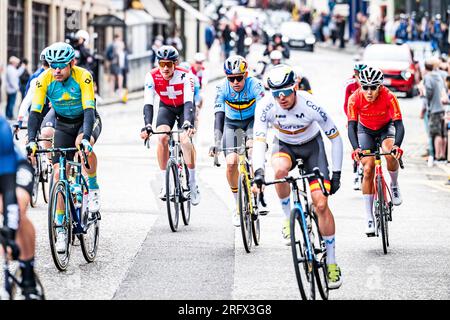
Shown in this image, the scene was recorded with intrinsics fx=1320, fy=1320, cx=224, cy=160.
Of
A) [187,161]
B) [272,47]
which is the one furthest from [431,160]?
[272,47]

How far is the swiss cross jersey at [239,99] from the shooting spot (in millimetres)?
13805

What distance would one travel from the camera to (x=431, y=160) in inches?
936

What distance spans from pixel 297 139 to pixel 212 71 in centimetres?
4601

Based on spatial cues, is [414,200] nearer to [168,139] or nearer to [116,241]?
[168,139]

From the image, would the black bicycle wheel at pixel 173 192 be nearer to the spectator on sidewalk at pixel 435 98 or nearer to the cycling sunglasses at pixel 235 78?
the cycling sunglasses at pixel 235 78

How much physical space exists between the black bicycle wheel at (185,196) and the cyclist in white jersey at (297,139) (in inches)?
115

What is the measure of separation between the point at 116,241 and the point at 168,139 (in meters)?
1.80

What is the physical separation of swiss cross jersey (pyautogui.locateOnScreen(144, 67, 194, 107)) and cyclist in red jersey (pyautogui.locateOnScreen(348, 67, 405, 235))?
6.54 feet

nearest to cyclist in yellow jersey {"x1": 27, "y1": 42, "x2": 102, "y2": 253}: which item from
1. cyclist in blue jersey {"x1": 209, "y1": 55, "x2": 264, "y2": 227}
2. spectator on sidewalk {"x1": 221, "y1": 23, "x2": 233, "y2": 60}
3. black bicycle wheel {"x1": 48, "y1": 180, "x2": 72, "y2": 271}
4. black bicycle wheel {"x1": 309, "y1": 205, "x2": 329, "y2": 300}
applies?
black bicycle wheel {"x1": 48, "y1": 180, "x2": 72, "y2": 271}

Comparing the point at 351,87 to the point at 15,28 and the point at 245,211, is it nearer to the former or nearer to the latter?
the point at 245,211

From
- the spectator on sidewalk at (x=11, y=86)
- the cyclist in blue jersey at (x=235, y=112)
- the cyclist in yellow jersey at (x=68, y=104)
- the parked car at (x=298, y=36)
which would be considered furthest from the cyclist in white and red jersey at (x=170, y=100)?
the parked car at (x=298, y=36)

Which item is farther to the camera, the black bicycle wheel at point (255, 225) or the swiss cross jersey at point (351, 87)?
the swiss cross jersey at point (351, 87)

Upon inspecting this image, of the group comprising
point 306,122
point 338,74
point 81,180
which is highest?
point 306,122

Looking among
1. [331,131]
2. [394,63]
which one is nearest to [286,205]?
[331,131]
